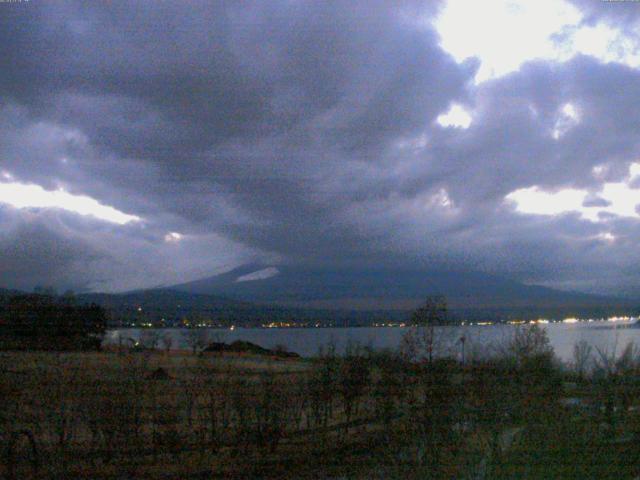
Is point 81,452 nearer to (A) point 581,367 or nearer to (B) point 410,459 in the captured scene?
(B) point 410,459

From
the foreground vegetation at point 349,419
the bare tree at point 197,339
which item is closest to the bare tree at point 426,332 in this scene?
the foreground vegetation at point 349,419

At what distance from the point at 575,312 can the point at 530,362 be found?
16.3 metres

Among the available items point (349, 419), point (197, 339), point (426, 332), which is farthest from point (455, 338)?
point (197, 339)

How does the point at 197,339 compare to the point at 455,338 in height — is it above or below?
below

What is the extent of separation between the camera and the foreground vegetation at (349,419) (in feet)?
20.1

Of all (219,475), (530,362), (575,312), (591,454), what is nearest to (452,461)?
(591,454)

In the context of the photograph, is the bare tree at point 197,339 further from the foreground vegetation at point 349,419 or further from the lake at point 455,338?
the foreground vegetation at point 349,419

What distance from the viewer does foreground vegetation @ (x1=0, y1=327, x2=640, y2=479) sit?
20.1 ft

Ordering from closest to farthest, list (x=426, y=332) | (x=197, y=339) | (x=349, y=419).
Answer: (x=349, y=419) → (x=426, y=332) → (x=197, y=339)

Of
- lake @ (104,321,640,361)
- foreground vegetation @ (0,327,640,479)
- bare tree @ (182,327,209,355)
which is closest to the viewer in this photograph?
foreground vegetation @ (0,327,640,479)

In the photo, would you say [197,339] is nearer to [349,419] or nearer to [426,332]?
[426,332]

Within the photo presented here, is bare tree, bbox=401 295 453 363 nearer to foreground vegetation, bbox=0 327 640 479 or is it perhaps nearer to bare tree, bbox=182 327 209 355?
foreground vegetation, bbox=0 327 640 479

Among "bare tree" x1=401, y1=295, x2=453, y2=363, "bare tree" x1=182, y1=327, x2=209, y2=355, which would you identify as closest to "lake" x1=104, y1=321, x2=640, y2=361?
"bare tree" x1=401, y1=295, x2=453, y2=363

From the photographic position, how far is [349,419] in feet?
34.8
